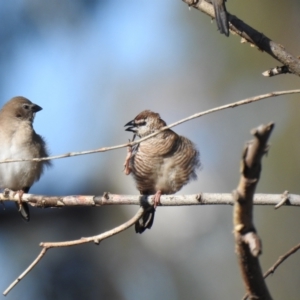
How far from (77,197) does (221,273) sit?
661 cm

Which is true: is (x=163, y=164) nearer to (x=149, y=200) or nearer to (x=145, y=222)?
(x=145, y=222)

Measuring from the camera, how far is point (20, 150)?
554cm

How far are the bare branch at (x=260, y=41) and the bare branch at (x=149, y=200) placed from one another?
54 cm

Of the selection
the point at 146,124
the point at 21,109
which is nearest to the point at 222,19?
the point at 146,124

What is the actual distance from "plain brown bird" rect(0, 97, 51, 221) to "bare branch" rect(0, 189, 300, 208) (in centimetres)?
139

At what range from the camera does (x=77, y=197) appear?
3443 millimetres

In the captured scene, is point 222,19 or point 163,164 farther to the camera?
point 163,164

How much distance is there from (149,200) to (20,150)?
218 cm

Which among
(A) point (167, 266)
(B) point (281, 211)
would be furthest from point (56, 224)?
(B) point (281, 211)

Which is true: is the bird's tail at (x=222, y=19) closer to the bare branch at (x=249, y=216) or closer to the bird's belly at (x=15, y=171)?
the bare branch at (x=249, y=216)

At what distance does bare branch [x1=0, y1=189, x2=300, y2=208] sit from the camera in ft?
8.86

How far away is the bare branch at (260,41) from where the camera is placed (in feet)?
9.46

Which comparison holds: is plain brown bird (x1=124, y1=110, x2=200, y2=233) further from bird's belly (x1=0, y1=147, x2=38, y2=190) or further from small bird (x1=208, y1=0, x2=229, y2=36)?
bird's belly (x1=0, y1=147, x2=38, y2=190)

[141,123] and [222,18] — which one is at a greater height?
[222,18]
